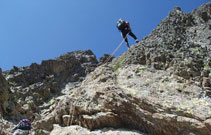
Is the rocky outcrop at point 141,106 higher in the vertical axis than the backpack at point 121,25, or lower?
lower

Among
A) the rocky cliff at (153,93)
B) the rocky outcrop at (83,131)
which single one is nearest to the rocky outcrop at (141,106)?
the rocky cliff at (153,93)

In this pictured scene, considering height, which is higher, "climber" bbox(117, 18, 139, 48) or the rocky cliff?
"climber" bbox(117, 18, 139, 48)

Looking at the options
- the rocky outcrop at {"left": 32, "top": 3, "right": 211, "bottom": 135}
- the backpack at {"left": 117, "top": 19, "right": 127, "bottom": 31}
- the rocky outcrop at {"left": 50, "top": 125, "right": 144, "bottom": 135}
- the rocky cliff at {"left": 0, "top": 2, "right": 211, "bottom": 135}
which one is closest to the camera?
the rocky outcrop at {"left": 32, "top": 3, "right": 211, "bottom": 135}

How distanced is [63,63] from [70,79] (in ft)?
17.4

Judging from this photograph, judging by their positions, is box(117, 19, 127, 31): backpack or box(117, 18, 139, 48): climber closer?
box(117, 18, 139, 48): climber

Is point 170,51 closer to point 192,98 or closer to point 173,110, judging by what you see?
point 192,98

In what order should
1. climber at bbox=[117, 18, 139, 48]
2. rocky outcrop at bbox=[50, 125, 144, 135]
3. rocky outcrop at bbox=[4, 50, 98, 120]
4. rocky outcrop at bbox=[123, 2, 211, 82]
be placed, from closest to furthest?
rocky outcrop at bbox=[50, 125, 144, 135], rocky outcrop at bbox=[123, 2, 211, 82], climber at bbox=[117, 18, 139, 48], rocky outcrop at bbox=[4, 50, 98, 120]

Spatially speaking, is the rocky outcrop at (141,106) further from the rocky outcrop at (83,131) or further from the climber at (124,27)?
the climber at (124,27)

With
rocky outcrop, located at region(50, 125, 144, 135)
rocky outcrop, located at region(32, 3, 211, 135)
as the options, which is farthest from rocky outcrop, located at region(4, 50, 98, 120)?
rocky outcrop, located at region(32, 3, 211, 135)

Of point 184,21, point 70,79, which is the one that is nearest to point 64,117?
point 184,21

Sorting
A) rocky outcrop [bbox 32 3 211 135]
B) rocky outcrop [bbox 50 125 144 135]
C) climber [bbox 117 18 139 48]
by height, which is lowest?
rocky outcrop [bbox 50 125 144 135]

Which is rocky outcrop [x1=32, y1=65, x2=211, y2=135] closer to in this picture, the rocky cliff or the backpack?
the rocky cliff

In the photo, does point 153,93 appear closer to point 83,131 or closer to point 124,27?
point 83,131

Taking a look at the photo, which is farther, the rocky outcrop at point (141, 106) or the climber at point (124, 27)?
the climber at point (124, 27)
